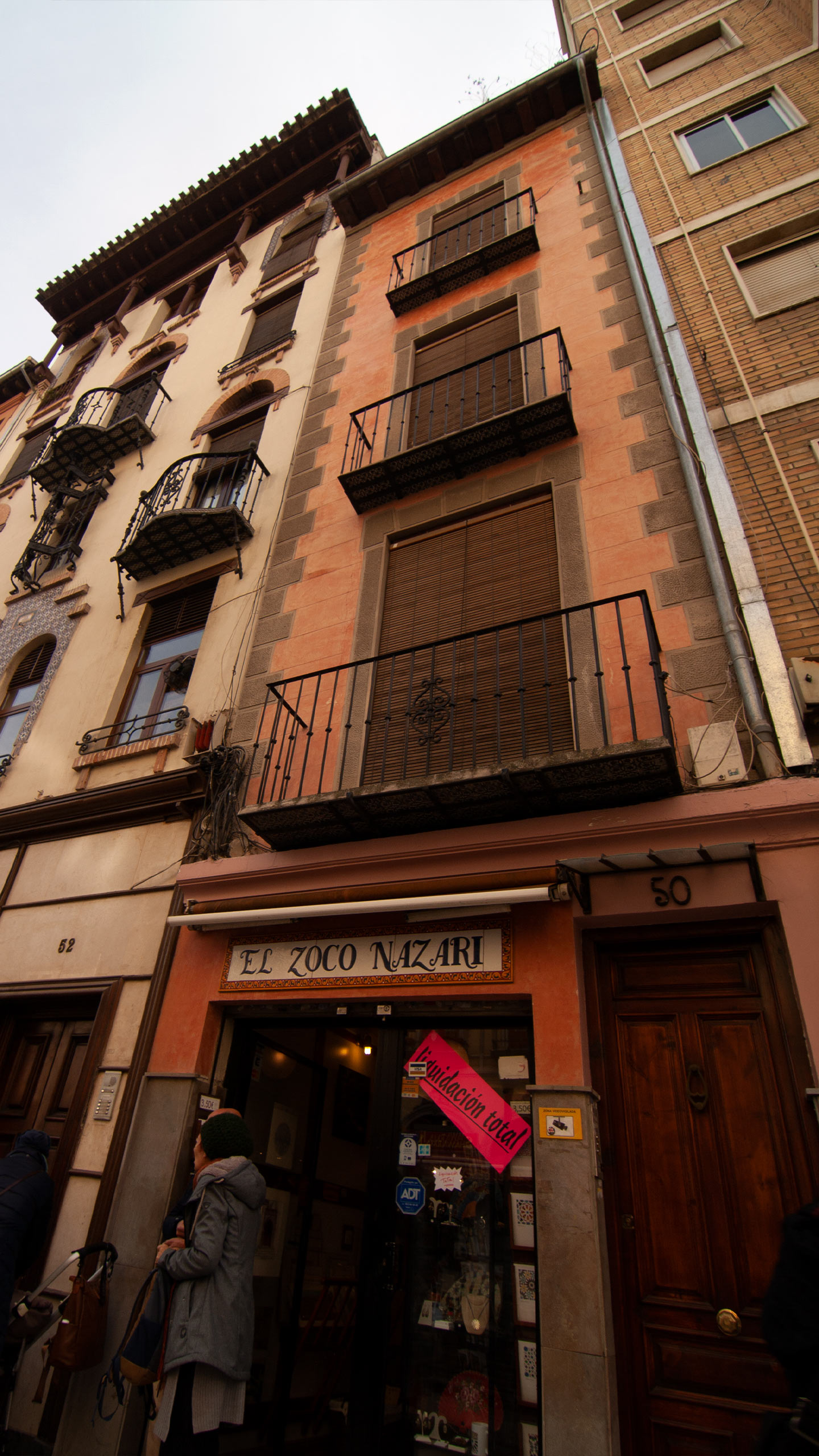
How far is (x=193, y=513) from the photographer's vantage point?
856 centimetres

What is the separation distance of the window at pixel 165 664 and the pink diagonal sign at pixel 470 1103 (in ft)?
14.7

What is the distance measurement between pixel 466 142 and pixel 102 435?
7.23 metres

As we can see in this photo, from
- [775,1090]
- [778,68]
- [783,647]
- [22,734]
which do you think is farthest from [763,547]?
[22,734]

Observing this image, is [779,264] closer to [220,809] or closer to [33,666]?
[220,809]

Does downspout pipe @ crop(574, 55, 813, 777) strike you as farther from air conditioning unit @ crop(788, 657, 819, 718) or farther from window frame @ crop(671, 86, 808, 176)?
window frame @ crop(671, 86, 808, 176)

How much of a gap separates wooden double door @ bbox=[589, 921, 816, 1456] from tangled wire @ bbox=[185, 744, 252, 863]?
10.9ft

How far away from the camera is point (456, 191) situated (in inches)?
428

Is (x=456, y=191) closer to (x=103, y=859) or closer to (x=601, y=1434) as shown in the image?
(x=103, y=859)

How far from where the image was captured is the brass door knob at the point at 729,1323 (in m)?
3.54

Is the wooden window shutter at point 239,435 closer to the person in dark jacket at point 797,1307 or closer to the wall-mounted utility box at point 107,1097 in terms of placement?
the wall-mounted utility box at point 107,1097

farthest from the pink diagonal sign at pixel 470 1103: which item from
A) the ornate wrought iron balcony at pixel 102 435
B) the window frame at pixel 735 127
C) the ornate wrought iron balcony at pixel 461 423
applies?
the ornate wrought iron balcony at pixel 102 435

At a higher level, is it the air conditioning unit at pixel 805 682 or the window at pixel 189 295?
the window at pixel 189 295

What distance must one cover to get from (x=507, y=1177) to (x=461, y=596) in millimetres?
4557

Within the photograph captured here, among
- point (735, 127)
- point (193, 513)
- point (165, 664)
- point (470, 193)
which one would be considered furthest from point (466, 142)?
point (165, 664)
